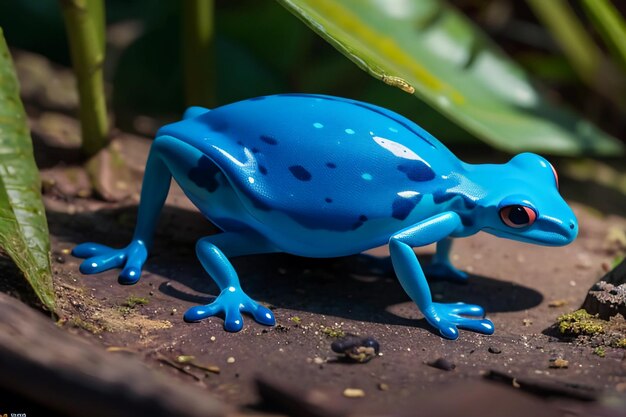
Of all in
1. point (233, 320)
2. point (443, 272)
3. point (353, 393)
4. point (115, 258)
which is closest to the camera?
point (353, 393)

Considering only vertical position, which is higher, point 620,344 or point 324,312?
point 620,344

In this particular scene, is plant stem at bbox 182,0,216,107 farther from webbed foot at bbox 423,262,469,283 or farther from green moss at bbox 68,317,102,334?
green moss at bbox 68,317,102,334

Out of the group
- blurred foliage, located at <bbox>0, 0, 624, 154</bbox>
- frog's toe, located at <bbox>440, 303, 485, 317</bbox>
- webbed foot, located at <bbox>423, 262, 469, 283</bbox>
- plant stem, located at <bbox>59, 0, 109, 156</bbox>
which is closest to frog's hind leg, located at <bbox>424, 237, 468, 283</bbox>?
webbed foot, located at <bbox>423, 262, 469, 283</bbox>

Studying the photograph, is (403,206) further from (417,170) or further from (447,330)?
(447,330)

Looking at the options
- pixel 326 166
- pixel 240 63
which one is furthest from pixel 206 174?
pixel 240 63

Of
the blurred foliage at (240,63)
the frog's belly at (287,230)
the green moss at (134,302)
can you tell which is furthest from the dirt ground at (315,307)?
the blurred foliage at (240,63)

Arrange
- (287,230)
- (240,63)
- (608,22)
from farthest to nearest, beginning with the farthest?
(240,63), (608,22), (287,230)
